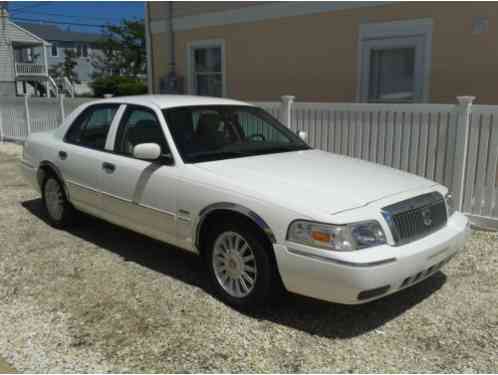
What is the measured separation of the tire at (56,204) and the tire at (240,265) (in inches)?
99.7

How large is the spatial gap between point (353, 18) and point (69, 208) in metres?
5.80

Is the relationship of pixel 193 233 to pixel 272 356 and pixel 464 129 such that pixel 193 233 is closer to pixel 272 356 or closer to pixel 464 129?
pixel 272 356

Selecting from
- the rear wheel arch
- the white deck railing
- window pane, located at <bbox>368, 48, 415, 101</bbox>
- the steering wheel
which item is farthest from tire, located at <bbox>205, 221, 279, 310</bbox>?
the white deck railing

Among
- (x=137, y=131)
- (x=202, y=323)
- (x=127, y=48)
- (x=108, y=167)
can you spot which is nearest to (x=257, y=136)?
(x=137, y=131)

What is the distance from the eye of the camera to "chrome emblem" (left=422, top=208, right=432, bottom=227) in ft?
12.6

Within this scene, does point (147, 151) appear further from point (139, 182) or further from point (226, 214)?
point (226, 214)

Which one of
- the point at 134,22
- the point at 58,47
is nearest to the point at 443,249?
the point at 134,22

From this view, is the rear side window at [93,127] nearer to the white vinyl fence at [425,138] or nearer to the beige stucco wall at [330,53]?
the white vinyl fence at [425,138]

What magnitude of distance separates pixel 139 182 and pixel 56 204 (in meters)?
1.96

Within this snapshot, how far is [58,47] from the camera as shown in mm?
51844

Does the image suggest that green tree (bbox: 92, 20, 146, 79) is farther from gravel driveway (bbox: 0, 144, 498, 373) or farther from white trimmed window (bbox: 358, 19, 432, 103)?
gravel driveway (bbox: 0, 144, 498, 373)

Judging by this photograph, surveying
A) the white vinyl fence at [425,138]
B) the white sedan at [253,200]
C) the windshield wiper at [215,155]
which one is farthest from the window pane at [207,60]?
the windshield wiper at [215,155]

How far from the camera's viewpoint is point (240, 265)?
392 centimetres

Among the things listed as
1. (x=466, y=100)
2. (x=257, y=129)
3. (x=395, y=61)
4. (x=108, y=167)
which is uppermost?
(x=395, y=61)
